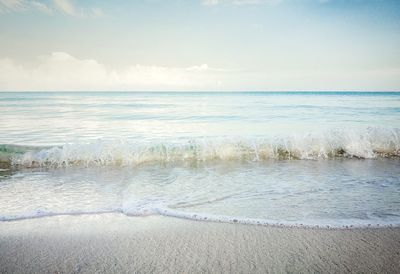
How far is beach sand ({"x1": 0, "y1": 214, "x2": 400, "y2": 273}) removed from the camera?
7.63 feet

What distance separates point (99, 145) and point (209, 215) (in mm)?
4467

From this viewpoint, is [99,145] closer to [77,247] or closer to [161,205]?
[161,205]

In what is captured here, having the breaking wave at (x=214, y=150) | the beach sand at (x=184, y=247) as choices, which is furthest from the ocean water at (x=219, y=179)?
the beach sand at (x=184, y=247)

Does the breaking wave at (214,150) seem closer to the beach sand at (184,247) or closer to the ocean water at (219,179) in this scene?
the ocean water at (219,179)

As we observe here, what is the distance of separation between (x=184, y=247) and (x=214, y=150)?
482 centimetres

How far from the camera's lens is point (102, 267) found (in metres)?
2.33

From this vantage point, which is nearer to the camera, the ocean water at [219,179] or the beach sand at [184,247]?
the beach sand at [184,247]

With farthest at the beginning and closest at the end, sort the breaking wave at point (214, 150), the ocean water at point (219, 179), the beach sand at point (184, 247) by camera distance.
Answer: the breaking wave at point (214, 150) < the ocean water at point (219, 179) < the beach sand at point (184, 247)

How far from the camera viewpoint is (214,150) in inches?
291

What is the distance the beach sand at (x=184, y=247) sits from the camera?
2324 millimetres

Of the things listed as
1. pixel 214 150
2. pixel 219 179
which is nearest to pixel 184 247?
pixel 219 179

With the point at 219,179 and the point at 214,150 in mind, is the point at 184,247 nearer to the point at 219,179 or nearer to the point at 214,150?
the point at 219,179

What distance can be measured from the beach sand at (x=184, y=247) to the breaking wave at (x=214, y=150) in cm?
→ 360

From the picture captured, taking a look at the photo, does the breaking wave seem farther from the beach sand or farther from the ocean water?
the beach sand
